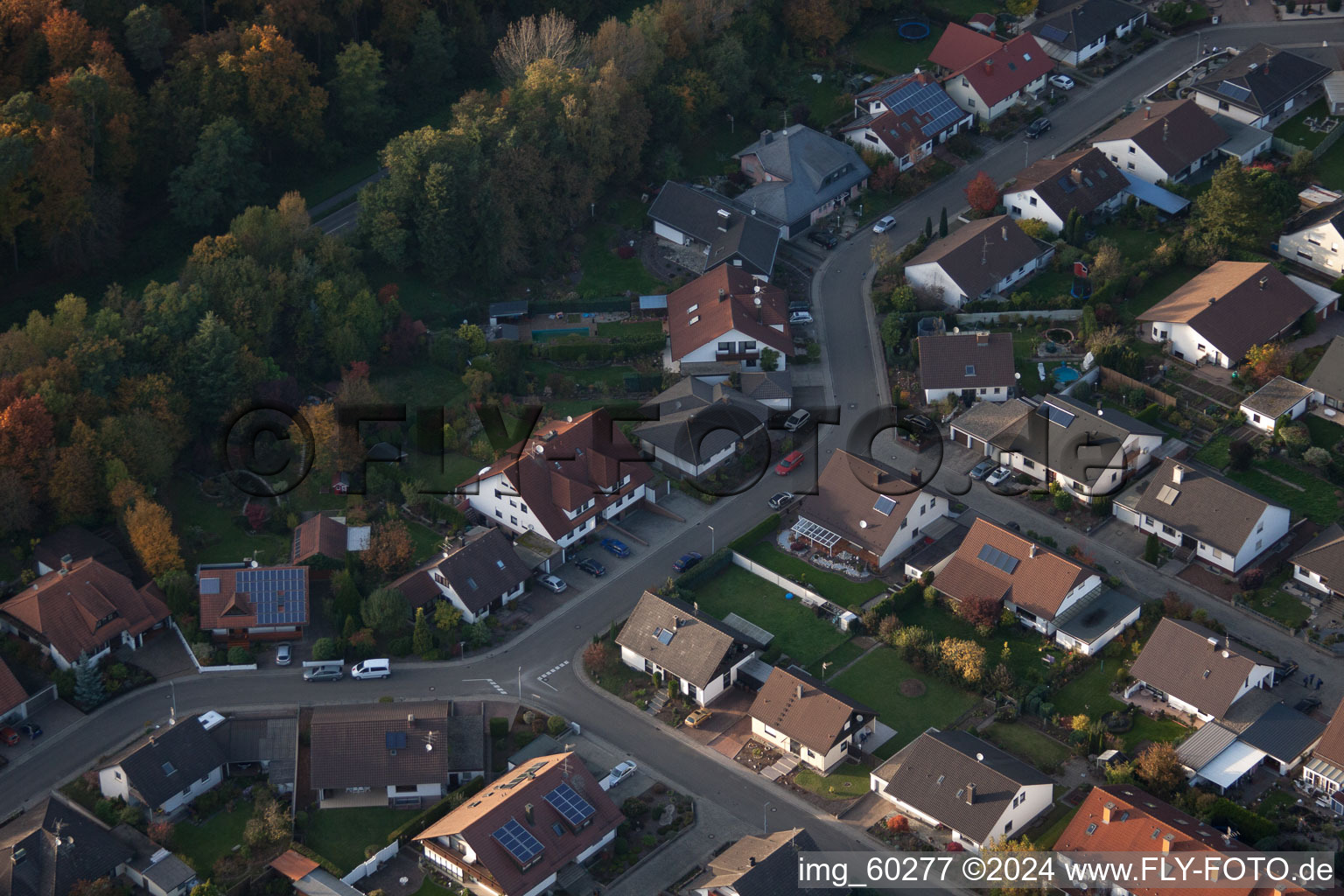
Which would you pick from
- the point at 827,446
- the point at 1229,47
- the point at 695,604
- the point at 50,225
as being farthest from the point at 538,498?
the point at 1229,47

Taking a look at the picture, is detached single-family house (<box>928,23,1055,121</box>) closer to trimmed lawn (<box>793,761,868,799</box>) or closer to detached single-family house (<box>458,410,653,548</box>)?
detached single-family house (<box>458,410,653,548</box>)

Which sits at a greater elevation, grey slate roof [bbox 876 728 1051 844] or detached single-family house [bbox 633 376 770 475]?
detached single-family house [bbox 633 376 770 475]

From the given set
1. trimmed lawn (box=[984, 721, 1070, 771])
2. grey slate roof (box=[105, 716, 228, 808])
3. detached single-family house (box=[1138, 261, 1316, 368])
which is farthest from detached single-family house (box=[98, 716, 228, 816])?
detached single-family house (box=[1138, 261, 1316, 368])

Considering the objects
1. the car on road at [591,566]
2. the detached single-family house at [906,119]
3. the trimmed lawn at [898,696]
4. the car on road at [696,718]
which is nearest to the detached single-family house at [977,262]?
the detached single-family house at [906,119]

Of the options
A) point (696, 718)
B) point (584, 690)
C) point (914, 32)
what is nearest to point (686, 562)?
point (584, 690)

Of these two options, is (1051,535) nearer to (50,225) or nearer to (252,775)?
(252,775)
